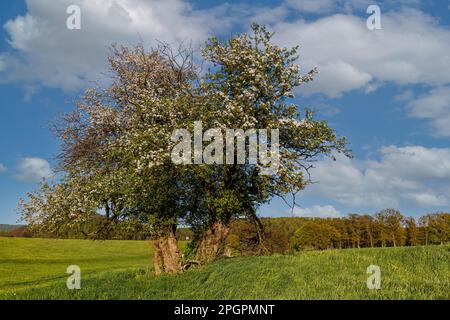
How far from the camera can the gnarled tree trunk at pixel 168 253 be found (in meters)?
26.3

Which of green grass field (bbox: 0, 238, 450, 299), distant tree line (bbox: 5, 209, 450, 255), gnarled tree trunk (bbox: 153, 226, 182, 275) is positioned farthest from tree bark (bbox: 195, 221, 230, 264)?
distant tree line (bbox: 5, 209, 450, 255)

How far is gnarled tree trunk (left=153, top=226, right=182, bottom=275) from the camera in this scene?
26.3m

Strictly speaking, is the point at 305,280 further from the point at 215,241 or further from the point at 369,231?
the point at 369,231

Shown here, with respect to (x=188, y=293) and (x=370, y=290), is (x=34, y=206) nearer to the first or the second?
(x=188, y=293)

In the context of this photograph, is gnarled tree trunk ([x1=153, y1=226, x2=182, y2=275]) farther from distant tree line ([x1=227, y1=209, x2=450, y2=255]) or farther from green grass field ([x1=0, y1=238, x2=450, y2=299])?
distant tree line ([x1=227, y1=209, x2=450, y2=255])

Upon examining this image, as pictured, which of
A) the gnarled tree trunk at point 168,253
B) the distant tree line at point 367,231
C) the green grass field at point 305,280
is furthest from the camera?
the distant tree line at point 367,231

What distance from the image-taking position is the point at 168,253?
26703mm

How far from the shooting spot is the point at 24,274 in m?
62.4

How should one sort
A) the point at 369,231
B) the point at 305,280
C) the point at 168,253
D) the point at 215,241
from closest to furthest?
the point at 305,280 → the point at 215,241 → the point at 168,253 → the point at 369,231

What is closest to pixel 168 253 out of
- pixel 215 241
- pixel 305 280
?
pixel 215 241

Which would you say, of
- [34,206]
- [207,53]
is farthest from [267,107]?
[34,206]

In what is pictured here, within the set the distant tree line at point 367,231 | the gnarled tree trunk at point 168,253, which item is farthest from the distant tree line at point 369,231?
the gnarled tree trunk at point 168,253

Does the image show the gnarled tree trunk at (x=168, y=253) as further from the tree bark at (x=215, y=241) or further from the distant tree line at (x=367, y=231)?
the distant tree line at (x=367, y=231)
